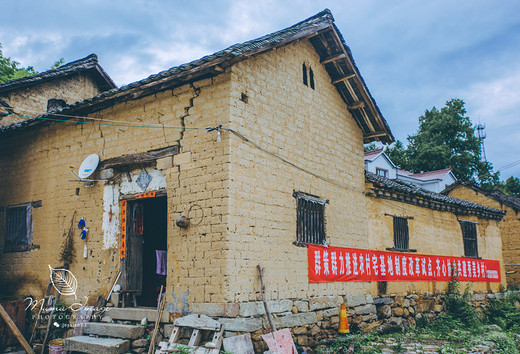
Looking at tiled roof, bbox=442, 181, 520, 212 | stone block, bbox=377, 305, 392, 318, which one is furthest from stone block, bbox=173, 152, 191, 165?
tiled roof, bbox=442, 181, 520, 212

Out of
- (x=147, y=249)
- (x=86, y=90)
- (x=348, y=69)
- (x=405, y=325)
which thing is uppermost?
(x=86, y=90)

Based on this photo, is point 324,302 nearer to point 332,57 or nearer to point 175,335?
point 175,335

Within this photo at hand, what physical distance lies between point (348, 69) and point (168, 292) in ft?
21.9

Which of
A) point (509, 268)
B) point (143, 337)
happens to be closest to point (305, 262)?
point (143, 337)

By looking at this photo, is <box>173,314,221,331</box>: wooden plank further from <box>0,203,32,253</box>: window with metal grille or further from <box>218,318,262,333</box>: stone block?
<box>0,203,32,253</box>: window with metal grille

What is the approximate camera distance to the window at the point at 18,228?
33.7ft

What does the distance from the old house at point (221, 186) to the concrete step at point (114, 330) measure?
0.70m

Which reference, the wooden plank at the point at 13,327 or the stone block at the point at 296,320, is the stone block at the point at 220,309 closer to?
the stone block at the point at 296,320

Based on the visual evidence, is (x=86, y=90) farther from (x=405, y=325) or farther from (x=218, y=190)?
(x=405, y=325)

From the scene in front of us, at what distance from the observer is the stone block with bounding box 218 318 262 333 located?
22.8 ft

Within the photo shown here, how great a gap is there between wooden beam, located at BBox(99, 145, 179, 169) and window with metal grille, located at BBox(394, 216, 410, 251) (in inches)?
268

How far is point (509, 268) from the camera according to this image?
19125 mm

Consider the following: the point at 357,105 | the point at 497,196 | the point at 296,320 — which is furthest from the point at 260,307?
the point at 497,196

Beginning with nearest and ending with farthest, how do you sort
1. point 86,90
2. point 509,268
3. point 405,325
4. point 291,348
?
point 291,348
point 405,325
point 86,90
point 509,268
